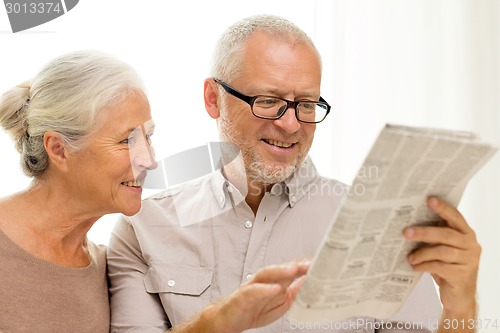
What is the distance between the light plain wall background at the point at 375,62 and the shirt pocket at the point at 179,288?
2.65 ft

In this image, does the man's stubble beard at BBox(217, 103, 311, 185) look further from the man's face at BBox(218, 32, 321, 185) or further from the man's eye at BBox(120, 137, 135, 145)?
the man's eye at BBox(120, 137, 135, 145)

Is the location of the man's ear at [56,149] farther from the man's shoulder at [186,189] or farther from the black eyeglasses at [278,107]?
the black eyeglasses at [278,107]

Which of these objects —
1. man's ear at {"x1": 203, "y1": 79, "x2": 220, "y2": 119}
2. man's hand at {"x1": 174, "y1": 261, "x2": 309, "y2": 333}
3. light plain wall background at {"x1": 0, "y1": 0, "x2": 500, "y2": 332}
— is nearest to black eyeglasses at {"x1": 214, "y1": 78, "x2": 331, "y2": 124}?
man's ear at {"x1": 203, "y1": 79, "x2": 220, "y2": 119}

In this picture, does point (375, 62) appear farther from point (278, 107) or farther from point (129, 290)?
point (129, 290)

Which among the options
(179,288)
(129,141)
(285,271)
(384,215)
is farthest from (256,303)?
(129,141)

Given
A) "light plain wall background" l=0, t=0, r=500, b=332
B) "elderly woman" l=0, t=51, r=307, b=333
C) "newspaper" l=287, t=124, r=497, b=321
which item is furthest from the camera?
"light plain wall background" l=0, t=0, r=500, b=332

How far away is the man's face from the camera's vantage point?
1632 mm

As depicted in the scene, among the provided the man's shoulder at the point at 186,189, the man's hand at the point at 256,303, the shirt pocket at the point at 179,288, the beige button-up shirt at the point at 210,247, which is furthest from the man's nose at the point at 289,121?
the man's hand at the point at 256,303

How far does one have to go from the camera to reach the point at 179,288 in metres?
1.58

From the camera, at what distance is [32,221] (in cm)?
157

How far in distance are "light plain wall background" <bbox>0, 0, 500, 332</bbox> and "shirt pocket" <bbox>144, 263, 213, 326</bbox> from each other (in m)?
0.81

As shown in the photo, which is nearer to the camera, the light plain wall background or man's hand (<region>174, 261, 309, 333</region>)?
man's hand (<region>174, 261, 309, 333</region>)

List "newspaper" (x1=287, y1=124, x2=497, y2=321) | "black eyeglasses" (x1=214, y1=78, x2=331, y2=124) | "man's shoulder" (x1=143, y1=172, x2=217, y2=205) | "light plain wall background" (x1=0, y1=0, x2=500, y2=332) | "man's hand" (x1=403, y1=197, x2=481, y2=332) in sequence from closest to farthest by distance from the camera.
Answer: "newspaper" (x1=287, y1=124, x2=497, y2=321), "man's hand" (x1=403, y1=197, x2=481, y2=332), "black eyeglasses" (x1=214, y1=78, x2=331, y2=124), "man's shoulder" (x1=143, y1=172, x2=217, y2=205), "light plain wall background" (x1=0, y1=0, x2=500, y2=332)

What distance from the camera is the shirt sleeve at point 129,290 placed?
155cm
